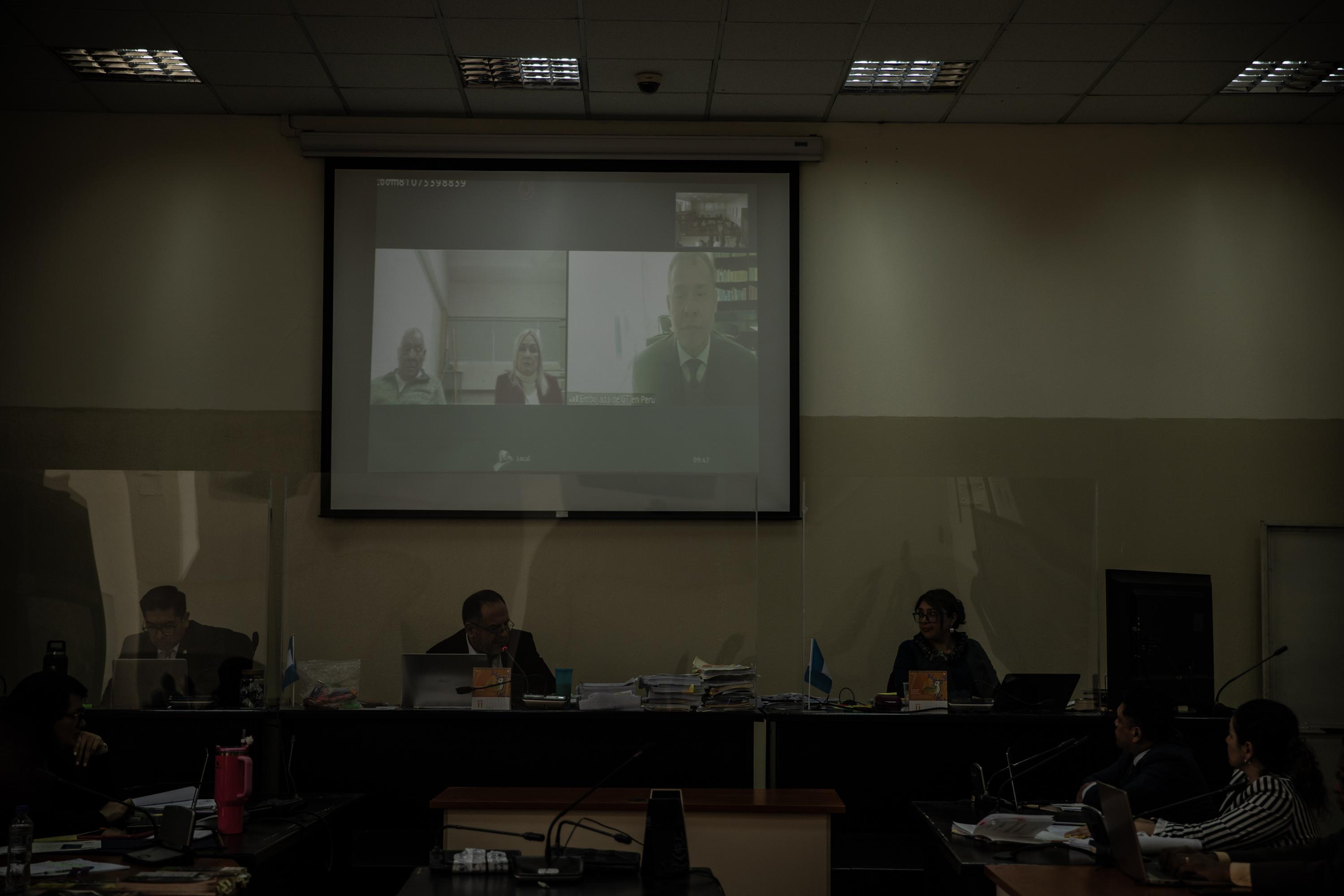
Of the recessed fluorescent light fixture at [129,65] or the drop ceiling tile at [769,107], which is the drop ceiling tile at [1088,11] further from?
the recessed fluorescent light fixture at [129,65]

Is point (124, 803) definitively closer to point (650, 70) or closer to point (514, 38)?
point (514, 38)

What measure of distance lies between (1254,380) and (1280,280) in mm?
531

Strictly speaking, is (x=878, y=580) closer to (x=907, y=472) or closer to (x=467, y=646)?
(x=907, y=472)

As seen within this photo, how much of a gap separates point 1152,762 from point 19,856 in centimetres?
329

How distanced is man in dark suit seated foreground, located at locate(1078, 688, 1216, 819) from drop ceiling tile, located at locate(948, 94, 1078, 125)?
9.60 feet

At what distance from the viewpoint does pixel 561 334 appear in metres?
5.48

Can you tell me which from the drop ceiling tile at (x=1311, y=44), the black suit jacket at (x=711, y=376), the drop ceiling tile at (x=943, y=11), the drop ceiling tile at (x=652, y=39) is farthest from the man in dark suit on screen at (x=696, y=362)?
the drop ceiling tile at (x=1311, y=44)

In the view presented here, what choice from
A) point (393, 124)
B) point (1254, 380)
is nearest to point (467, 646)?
point (393, 124)

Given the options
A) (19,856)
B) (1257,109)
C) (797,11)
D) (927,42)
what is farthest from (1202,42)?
(19,856)

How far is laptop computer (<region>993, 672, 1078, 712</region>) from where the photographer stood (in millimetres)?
4410

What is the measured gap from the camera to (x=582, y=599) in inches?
182

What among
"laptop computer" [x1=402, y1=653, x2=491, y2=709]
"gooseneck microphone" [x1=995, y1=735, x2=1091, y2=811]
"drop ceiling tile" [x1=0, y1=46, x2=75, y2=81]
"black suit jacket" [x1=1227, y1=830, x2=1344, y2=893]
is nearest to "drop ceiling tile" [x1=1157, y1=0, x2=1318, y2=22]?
"gooseneck microphone" [x1=995, y1=735, x2=1091, y2=811]

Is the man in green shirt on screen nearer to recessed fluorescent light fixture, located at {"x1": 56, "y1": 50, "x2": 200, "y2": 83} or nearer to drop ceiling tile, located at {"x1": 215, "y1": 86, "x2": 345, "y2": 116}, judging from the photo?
drop ceiling tile, located at {"x1": 215, "y1": 86, "x2": 345, "y2": 116}

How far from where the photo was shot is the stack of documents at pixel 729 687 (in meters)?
4.29
